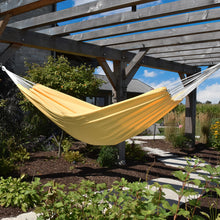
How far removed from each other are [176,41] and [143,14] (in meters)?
1.25

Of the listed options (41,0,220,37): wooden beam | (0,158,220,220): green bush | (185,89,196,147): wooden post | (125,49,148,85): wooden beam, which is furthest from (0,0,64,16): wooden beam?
(185,89,196,147): wooden post

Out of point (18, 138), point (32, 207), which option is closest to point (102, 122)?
point (32, 207)

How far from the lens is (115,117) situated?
6.84 feet

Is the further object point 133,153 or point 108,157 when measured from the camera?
point 133,153

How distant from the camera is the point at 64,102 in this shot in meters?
2.50

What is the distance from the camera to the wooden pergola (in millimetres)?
2363

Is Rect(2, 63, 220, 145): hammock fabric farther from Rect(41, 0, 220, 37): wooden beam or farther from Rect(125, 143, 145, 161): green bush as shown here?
Rect(125, 143, 145, 161): green bush

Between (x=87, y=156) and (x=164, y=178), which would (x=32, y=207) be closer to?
(x=164, y=178)

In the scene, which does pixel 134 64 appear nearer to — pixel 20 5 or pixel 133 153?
pixel 133 153

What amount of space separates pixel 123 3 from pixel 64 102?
1.09 m

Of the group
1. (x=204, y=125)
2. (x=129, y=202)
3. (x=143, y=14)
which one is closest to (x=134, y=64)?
(x=143, y=14)

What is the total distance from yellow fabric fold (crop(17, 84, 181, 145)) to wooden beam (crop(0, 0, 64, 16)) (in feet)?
2.91

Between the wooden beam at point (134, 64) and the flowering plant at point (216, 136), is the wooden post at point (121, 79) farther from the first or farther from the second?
the flowering plant at point (216, 136)

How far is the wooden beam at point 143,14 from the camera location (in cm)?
233
